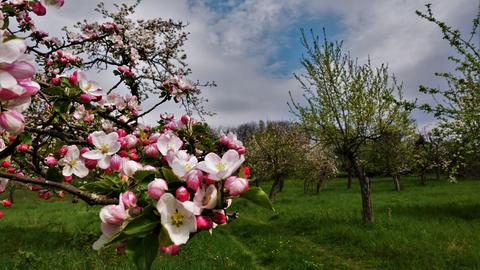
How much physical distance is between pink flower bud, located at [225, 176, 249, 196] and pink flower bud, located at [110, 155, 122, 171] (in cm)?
67

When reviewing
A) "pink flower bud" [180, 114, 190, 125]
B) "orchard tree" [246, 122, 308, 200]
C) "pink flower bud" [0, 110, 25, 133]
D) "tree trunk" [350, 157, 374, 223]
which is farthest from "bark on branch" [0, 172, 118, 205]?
"orchard tree" [246, 122, 308, 200]

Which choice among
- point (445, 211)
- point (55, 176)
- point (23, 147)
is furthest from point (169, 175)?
point (445, 211)

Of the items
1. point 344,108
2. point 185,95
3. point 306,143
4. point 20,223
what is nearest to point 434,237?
point 344,108

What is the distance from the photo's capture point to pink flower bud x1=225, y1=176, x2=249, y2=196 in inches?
48.5

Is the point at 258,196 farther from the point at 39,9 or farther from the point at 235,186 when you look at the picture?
the point at 39,9

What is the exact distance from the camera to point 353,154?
41.0ft

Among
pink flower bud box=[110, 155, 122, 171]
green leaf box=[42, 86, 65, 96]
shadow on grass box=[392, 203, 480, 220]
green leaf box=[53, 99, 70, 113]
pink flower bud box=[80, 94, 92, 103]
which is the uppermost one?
green leaf box=[42, 86, 65, 96]

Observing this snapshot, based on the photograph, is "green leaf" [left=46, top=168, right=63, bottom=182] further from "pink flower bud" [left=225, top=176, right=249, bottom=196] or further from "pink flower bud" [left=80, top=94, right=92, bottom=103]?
"pink flower bud" [left=225, top=176, right=249, bottom=196]

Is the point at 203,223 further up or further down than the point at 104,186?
further down

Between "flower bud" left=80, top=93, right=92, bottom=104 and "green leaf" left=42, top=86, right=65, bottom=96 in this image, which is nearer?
"green leaf" left=42, top=86, right=65, bottom=96

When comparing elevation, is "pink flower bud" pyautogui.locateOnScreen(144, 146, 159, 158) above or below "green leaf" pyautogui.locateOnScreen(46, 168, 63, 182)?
above

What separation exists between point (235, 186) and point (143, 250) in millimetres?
339

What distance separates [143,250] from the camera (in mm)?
1156

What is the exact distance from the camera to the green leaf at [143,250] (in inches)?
44.3
